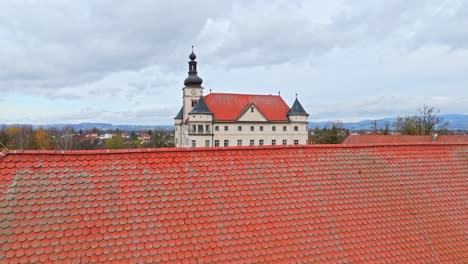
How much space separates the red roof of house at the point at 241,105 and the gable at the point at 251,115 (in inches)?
18.2

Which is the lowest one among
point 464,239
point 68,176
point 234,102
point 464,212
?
point 464,239

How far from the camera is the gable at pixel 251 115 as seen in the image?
150 ft

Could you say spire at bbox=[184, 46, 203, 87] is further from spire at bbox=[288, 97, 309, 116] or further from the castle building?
spire at bbox=[288, 97, 309, 116]

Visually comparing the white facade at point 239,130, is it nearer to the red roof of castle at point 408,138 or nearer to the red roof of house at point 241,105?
the red roof of house at point 241,105

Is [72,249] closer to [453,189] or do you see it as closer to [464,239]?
[464,239]

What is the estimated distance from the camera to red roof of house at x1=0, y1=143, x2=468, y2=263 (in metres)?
4.43

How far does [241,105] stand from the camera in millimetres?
46594

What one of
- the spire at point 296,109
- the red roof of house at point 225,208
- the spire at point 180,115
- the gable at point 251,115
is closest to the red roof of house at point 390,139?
the spire at point 296,109

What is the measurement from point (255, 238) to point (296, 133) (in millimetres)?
44194

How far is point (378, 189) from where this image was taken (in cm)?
650

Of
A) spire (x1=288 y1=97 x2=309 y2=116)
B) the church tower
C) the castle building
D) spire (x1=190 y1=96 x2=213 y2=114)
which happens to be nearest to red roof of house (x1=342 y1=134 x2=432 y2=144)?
spire (x1=288 y1=97 x2=309 y2=116)

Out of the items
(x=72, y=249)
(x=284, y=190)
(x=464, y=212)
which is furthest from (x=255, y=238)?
(x=464, y=212)

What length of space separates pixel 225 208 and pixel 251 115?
41266mm

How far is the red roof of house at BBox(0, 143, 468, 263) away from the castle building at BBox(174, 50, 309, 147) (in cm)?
3733
